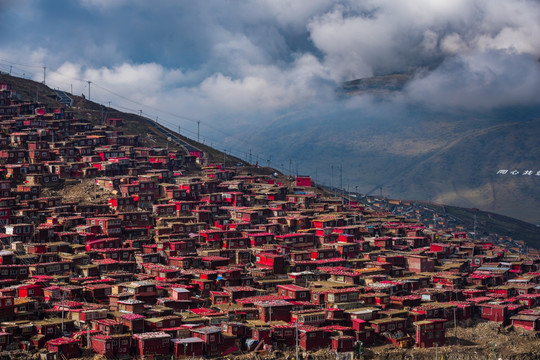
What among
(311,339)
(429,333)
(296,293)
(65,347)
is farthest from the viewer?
(296,293)

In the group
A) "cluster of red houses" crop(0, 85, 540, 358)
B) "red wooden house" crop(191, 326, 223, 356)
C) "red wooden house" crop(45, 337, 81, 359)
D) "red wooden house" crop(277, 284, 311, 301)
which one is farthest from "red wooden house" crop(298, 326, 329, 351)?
"red wooden house" crop(45, 337, 81, 359)

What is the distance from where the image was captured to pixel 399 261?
65062 mm

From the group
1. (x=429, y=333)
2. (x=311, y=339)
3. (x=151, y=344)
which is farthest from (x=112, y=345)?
(x=429, y=333)

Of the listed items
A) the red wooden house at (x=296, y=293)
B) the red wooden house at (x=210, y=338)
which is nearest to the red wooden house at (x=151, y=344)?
the red wooden house at (x=210, y=338)

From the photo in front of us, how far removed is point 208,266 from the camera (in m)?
58.9

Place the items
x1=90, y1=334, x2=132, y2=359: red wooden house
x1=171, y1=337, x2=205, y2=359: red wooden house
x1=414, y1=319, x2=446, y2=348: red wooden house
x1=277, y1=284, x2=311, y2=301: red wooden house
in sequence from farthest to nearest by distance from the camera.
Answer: x1=277, y1=284, x2=311, y2=301: red wooden house, x1=414, y1=319, x2=446, y2=348: red wooden house, x1=171, y1=337, x2=205, y2=359: red wooden house, x1=90, y1=334, x2=132, y2=359: red wooden house

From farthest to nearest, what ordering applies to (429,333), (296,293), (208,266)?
(208,266), (296,293), (429,333)

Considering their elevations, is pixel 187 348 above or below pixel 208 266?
below

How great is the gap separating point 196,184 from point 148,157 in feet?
40.3

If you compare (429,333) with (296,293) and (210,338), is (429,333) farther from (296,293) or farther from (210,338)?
(210,338)

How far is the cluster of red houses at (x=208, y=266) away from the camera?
46.0 m

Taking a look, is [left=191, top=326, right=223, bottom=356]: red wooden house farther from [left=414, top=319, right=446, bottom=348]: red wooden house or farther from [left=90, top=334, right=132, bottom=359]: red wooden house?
[left=414, top=319, right=446, bottom=348]: red wooden house

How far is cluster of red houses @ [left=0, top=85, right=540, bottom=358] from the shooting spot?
46000 millimetres

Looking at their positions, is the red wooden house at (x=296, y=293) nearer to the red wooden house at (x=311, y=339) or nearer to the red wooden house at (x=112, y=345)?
the red wooden house at (x=311, y=339)
